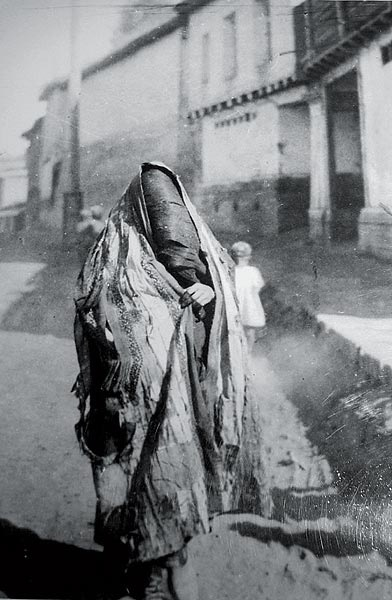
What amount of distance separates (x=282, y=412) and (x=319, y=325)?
1.32 ft

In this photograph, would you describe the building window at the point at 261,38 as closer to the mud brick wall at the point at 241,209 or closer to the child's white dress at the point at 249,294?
the mud brick wall at the point at 241,209

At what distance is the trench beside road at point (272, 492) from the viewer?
1.64 metres

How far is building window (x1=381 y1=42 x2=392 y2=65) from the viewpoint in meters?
1.91

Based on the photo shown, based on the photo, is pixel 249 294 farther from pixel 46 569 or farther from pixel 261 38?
pixel 46 569

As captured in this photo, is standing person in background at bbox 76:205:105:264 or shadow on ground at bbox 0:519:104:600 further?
standing person in background at bbox 76:205:105:264

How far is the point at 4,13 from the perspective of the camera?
84.6 inches

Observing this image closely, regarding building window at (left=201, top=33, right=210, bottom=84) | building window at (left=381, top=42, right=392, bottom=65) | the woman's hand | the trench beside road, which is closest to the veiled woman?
the woman's hand

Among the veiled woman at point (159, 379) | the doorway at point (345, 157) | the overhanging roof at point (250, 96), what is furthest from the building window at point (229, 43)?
the veiled woman at point (159, 379)

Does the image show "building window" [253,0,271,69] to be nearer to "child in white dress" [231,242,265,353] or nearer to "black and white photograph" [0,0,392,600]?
"black and white photograph" [0,0,392,600]

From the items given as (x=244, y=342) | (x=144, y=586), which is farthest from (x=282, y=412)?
(x=144, y=586)

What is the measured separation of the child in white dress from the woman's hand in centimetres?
16

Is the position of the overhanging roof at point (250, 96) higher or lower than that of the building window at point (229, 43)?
lower

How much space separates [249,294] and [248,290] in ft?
0.06

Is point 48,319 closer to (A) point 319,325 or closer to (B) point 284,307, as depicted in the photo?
(B) point 284,307
